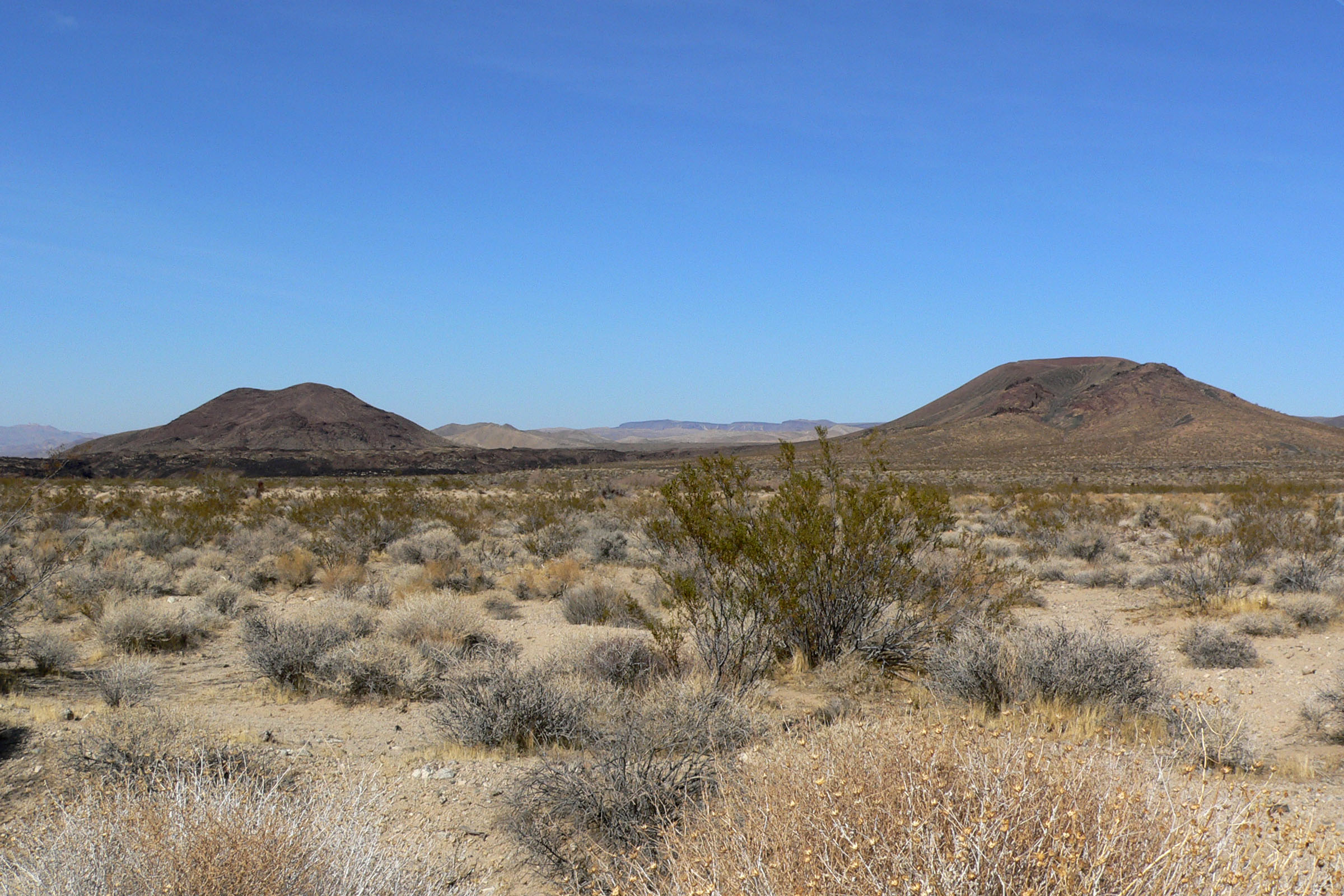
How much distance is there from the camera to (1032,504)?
24281 millimetres

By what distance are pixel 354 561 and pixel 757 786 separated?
43.7 feet

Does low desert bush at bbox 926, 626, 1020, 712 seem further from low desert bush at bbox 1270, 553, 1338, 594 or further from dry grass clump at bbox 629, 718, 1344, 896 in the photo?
low desert bush at bbox 1270, 553, 1338, 594

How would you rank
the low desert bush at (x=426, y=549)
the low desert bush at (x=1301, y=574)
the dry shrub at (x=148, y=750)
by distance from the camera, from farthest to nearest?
the low desert bush at (x=426, y=549) < the low desert bush at (x=1301, y=574) < the dry shrub at (x=148, y=750)

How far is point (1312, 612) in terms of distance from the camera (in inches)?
366

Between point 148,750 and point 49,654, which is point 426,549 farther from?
point 148,750

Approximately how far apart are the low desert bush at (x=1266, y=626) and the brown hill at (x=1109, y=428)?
50272mm

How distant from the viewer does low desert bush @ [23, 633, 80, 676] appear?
26.7 ft

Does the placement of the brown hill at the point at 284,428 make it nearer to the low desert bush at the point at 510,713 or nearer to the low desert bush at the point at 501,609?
the low desert bush at the point at 501,609

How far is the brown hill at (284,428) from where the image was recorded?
315 feet

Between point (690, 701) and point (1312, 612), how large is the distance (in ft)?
27.8

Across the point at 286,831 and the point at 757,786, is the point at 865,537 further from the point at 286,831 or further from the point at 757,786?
the point at 286,831

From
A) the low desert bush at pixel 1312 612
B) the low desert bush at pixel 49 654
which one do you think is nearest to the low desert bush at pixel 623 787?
the low desert bush at pixel 49 654

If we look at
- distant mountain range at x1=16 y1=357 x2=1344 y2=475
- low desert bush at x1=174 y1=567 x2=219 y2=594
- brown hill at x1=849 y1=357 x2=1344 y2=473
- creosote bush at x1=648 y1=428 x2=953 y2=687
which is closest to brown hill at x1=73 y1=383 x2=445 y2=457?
distant mountain range at x1=16 y1=357 x2=1344 y2=475

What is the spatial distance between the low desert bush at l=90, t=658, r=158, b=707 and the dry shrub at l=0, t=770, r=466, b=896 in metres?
4.17
